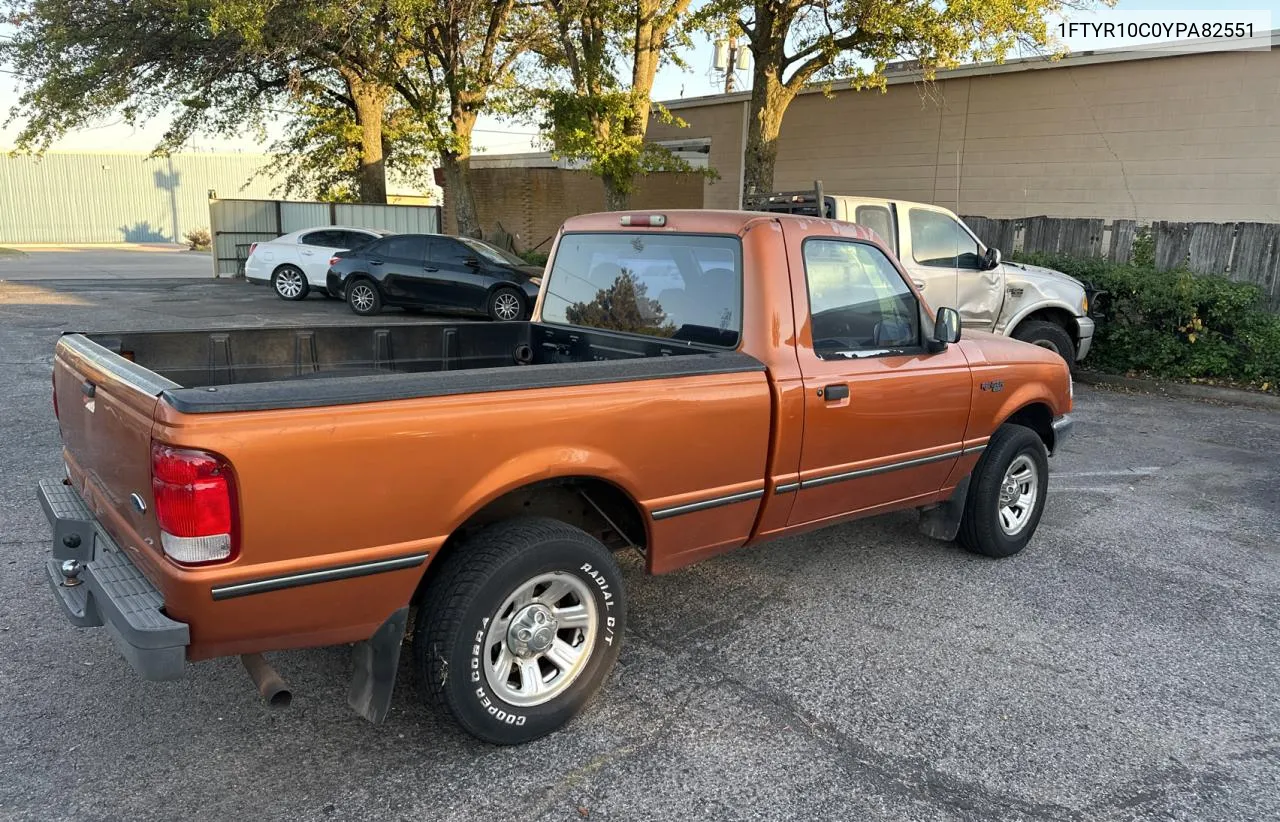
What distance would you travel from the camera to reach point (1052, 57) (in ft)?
45.8

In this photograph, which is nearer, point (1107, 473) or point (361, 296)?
point (1107, 473)

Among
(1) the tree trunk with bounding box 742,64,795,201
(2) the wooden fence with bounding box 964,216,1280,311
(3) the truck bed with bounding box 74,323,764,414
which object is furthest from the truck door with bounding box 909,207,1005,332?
(1) the tree trunk with bounding box 742,64,795,201

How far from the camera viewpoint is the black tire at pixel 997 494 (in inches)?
191

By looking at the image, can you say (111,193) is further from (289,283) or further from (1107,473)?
(1107,473)

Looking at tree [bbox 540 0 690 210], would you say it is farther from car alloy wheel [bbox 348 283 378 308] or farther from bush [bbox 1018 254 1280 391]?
bush [bbox 1018 254 1280 391]

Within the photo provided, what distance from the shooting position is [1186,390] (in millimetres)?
10258

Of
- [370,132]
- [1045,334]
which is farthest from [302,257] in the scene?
[1045,334]

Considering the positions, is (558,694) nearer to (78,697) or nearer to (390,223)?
(78,697)

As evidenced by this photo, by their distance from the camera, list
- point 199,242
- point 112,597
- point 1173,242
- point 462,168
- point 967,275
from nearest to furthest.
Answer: point 112,597, point 967,275, point 1173,242, point 462,168, point 199,242

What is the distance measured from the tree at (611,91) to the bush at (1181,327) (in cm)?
764

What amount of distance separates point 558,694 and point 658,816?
0.59 metres

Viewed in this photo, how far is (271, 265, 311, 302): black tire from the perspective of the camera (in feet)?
59.5

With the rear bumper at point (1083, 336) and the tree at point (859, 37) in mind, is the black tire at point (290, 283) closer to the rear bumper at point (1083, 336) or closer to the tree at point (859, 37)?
the tree at point (859, 37)

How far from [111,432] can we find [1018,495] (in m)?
4.55
